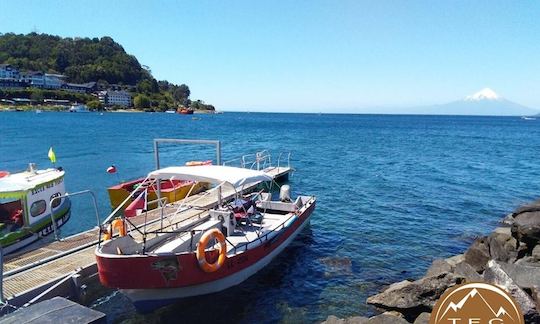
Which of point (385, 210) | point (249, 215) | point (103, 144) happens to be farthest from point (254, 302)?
point (103, 144)

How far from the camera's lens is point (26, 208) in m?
15.9

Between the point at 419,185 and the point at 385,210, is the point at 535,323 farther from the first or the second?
the point at 419,185

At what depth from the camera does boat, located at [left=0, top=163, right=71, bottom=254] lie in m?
15.0

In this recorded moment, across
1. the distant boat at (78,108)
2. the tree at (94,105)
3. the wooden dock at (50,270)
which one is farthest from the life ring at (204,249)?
the tree at (94,105)

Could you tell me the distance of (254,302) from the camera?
12.4m

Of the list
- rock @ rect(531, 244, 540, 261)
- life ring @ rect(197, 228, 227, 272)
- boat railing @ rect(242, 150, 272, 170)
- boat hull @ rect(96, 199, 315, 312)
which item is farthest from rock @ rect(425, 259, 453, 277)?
boat railing @ rect(242, 150, 272, 170)

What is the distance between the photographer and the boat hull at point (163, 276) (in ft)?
32.8

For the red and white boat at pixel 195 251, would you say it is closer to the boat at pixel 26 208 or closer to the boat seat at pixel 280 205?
the boat seat at pixel 280 205

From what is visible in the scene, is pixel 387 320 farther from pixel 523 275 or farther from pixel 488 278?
pixel 523 275

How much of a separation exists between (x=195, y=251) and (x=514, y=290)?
7676mm

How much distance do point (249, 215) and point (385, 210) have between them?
1137 cm

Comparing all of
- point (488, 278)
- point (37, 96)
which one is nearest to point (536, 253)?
point (488, 278)

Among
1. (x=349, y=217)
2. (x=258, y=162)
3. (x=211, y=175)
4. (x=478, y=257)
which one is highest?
(x=211, y=175)

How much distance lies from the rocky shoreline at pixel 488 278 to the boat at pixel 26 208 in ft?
39.0
